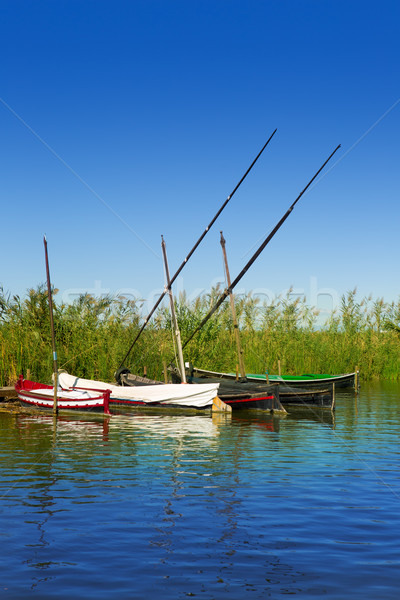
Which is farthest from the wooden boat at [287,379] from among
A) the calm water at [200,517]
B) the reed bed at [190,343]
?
the calm water at [200,517]

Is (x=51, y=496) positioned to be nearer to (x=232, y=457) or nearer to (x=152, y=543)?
(x=152, y=543)

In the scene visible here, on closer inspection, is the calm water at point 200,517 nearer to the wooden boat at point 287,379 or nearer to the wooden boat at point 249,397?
the wooden boat at point 249,397

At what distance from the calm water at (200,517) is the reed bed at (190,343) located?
12.4 m

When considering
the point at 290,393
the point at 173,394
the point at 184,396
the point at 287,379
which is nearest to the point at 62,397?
the point at 173,394

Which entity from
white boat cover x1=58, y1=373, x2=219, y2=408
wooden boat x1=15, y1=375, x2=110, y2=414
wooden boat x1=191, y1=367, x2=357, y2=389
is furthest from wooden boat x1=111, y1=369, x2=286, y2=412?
wooden boat x1=191, y1=367, x2=357, y2=389

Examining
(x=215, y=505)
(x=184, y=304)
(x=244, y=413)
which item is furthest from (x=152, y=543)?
(x=184, y=304)

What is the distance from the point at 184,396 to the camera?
2752 centimetres

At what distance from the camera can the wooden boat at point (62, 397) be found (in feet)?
85.0

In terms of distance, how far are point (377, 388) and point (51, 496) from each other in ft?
100

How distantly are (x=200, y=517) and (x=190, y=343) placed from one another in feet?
82.8

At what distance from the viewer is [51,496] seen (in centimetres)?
1203

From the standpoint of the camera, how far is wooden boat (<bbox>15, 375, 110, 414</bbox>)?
25.9 m

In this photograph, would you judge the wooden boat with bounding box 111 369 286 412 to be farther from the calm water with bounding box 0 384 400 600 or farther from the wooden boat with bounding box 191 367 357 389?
the calm water with bounding box 0 384 400 600

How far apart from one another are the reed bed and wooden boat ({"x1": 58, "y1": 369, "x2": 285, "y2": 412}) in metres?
3.04
